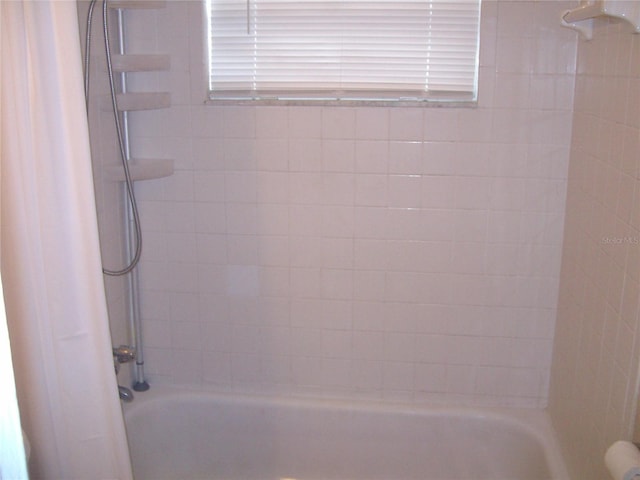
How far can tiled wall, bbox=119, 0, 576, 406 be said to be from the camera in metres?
2.18

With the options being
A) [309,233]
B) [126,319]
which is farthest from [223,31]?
[126,319]

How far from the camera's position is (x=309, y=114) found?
2.23 metres

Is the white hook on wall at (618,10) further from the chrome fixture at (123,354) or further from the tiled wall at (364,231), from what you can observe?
the chrome fixture at (123,354)

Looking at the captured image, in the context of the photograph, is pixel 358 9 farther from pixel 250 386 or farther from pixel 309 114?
pixel 250 386

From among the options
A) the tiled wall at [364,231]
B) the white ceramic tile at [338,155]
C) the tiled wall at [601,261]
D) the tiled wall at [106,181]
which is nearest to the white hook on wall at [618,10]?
the tiled wall at [601,261]

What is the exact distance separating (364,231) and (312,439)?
78cm

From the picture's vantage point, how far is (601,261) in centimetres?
180

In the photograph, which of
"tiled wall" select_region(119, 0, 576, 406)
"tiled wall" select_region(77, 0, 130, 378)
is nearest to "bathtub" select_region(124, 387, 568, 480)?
"tiled wall" select_region(119, 0, 576, 406)

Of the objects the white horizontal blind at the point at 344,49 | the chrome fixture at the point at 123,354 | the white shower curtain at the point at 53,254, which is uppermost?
the white horizontal blind at the point at 344,49

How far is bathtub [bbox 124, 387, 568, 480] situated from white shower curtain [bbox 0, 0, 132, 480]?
0.97 m

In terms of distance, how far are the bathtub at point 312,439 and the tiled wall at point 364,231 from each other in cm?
8

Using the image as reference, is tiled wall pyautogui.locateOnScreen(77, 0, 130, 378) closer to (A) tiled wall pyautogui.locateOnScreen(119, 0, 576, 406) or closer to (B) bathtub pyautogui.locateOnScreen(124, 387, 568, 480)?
(A) tiled wall pyautogui.locateOnScreen(119, 0, 576, 406)

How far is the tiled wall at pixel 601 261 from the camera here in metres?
1.58

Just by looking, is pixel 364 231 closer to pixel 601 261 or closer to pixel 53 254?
pixel 601 261
